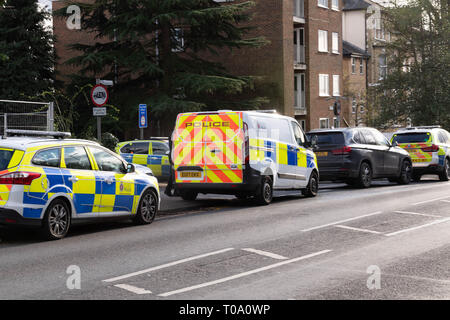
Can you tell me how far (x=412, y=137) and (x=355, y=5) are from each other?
36.6m

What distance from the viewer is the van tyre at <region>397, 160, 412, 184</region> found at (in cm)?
2338

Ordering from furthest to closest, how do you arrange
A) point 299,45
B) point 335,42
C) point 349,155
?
point 335,42, point 299,45, point 349,155

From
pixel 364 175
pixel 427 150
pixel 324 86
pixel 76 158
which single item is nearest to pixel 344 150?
pixel 364 175

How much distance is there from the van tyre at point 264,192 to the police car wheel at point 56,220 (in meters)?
6.06

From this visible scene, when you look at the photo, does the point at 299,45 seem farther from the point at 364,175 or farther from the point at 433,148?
the point at 364,175

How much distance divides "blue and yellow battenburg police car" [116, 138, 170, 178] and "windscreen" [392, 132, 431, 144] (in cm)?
824

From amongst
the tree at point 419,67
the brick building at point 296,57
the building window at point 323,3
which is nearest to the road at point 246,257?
the brick building at point 296,57

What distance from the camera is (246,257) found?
8.82 m

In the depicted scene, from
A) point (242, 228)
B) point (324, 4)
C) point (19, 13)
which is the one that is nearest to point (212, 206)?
point (242, 228)

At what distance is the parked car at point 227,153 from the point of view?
15.5m

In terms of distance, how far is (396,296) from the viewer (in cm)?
657

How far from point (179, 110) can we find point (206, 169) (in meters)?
17.1

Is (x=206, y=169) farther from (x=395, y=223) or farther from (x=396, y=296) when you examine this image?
(x=396, y=296)

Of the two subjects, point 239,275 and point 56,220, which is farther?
point 56,220
